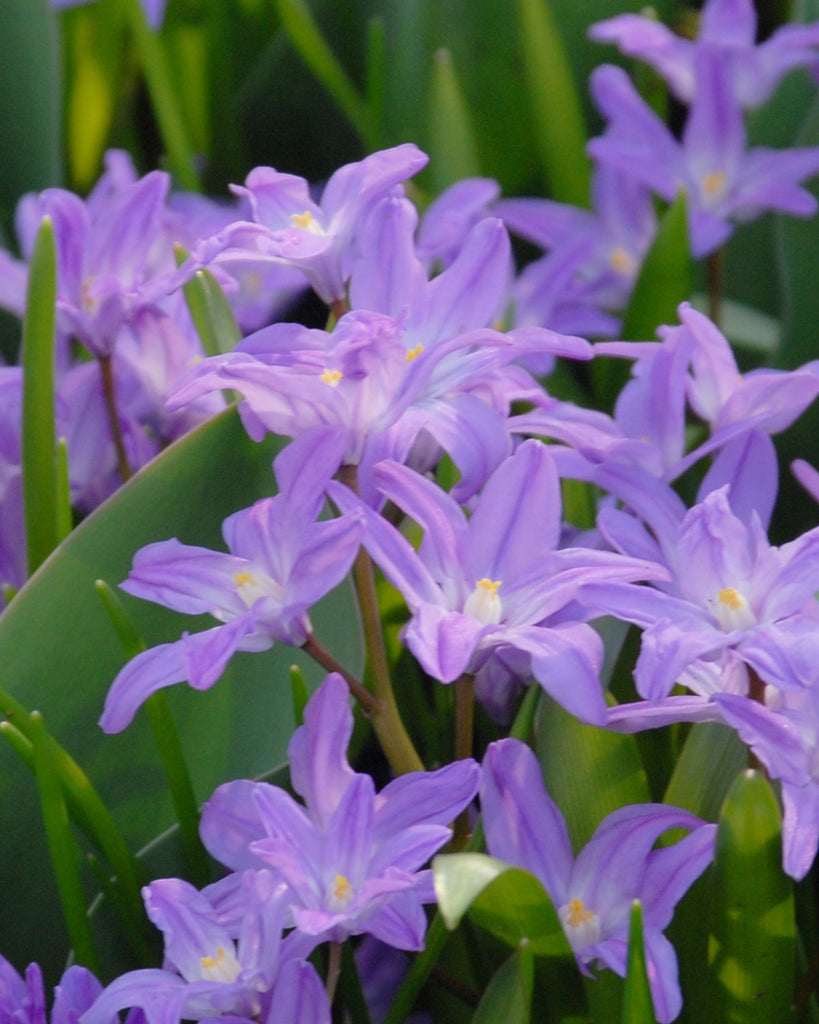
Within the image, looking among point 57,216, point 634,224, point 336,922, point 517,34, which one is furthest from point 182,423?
point 517,34

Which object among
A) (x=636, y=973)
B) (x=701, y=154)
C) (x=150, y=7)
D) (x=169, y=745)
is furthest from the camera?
(x=150, y=7)

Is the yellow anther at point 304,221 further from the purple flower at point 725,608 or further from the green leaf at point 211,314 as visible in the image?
the purple flower at point 725,608

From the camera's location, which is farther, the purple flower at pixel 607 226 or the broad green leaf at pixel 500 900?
the purple flower at pixel 607 226

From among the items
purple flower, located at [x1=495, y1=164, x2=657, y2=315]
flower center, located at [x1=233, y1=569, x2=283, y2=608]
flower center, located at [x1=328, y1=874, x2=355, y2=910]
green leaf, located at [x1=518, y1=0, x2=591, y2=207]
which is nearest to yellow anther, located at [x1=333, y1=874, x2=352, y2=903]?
flower center, located at [x1=328, y1=874, x2=355, y2=910]

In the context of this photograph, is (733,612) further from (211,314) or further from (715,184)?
(715,184)

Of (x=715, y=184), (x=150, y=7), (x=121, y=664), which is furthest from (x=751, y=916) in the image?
(x=150, y=7)

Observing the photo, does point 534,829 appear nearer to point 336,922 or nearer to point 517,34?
point 336,922

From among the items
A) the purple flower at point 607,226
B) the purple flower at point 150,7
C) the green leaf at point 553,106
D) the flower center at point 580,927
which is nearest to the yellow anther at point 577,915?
the flower center at point 580,927
